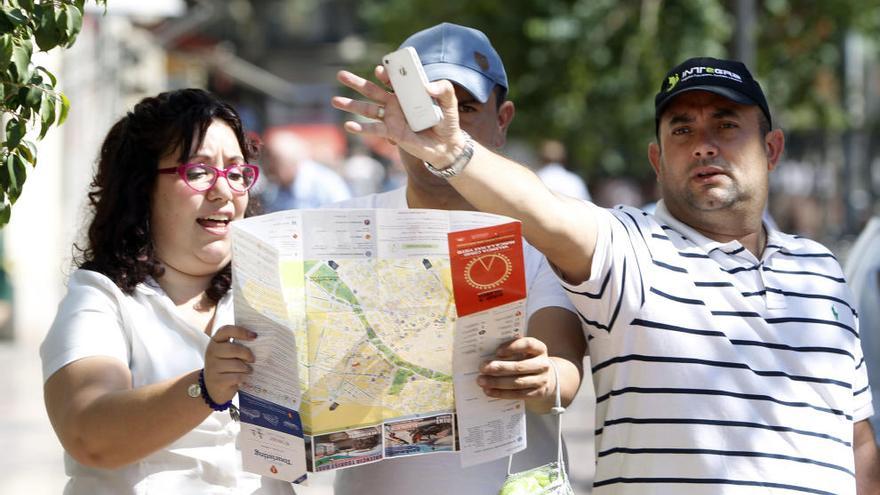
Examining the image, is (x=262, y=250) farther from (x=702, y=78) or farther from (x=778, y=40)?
(x=778, y=40)

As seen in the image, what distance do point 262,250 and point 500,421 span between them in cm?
68

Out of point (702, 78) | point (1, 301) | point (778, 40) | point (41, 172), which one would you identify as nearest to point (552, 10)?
point (778, 40)

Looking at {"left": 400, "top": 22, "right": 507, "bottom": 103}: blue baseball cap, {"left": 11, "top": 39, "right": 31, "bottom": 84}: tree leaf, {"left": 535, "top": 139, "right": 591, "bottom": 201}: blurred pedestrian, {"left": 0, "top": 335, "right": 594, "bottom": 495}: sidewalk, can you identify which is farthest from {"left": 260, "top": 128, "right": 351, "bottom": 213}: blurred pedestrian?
{"left": 11, "top": 39, "right": 31, "bottom": 84}: tree leaf

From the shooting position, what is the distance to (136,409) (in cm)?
263

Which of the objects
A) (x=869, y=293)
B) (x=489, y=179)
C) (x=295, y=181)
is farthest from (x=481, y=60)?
(x=295, y=181)

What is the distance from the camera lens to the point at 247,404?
2.62 meters

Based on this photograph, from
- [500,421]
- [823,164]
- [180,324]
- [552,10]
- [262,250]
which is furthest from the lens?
[823,164]

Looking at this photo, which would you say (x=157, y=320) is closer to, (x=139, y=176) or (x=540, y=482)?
(x=139, y=176)

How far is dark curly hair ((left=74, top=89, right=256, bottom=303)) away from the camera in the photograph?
297 centimetres

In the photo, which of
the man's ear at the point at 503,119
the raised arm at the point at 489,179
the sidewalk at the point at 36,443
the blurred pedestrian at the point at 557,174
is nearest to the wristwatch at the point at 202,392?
the raised arm at the point at 489,179

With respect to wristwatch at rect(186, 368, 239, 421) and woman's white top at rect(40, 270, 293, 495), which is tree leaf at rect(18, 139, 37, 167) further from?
wristwatch at rect(186, 368, 239, 421)

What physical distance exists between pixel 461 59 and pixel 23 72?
115 cm

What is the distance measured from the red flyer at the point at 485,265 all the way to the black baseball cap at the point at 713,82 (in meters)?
0.80

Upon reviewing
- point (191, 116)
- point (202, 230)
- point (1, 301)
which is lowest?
point (1, 301)
